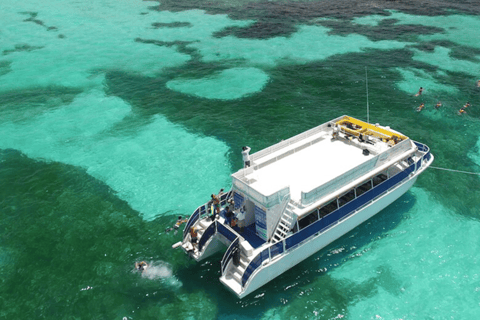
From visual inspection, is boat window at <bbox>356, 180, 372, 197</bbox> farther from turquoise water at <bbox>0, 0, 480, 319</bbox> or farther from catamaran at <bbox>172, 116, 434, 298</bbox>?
turquoise water at <bbox>0, 0, 480, 319</bbox>

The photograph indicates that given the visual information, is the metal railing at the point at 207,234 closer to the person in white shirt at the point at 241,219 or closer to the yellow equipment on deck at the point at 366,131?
the person in white shirt at the point at 241,219

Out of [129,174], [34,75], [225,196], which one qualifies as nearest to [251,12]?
[34,75]

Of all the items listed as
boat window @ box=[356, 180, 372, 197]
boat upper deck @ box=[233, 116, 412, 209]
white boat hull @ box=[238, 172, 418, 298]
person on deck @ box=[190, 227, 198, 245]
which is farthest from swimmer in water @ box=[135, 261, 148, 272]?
boat window @ box=[356, 180, 372, 197]

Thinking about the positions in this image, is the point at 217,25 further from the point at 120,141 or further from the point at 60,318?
the point at 60,318

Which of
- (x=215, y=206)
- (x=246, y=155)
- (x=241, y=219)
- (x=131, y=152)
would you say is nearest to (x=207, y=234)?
(x=215, y=206)

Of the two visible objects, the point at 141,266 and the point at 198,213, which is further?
the point at 198,213

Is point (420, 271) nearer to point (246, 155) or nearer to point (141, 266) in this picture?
point (246, 155)
